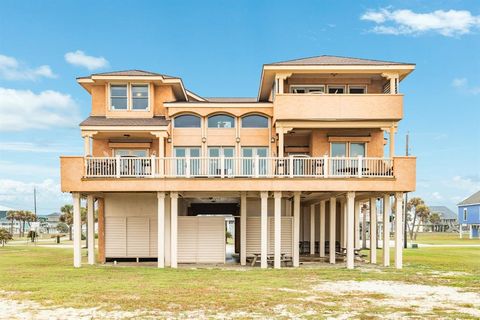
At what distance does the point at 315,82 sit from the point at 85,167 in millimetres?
12696

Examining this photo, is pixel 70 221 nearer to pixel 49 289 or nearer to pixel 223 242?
pixel 223 242

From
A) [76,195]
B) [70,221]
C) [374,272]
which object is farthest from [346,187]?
[70,221]

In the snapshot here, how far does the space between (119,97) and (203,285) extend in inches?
537

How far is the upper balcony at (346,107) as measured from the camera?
2506 cm

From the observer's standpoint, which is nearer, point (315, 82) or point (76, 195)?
point (76, 195)

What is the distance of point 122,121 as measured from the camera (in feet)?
86.5

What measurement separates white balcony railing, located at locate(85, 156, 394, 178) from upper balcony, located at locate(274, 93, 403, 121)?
7.13ft

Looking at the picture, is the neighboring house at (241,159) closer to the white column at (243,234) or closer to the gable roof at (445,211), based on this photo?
the white column at (243,234)

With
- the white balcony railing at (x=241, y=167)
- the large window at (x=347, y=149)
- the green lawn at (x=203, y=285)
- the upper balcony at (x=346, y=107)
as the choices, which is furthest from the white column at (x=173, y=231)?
the large window at (x=347, y=149)

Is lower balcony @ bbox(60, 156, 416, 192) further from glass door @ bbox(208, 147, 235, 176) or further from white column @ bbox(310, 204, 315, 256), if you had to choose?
white column @ bbox(310, 204, 315, 256)

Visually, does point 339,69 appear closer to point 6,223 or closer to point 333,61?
point 333,61

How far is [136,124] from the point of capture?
25.6 metres

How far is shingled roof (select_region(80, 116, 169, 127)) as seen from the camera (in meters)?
25.5

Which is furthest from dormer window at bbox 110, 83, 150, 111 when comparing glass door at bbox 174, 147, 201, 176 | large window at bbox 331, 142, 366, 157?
large window at bbox 331, 142, 366, 157
